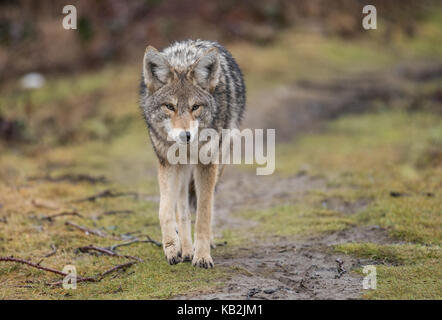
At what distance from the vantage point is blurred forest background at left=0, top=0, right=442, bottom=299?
5613 mm

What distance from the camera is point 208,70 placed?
19.1 feet

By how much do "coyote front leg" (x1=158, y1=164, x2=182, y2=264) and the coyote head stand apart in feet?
1.67

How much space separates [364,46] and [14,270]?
20.8m

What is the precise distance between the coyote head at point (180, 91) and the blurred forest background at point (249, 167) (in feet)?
5.04

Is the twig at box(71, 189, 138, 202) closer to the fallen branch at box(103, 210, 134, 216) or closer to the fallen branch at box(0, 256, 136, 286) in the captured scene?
the fallen branch at box(103, 210, 134, 216)

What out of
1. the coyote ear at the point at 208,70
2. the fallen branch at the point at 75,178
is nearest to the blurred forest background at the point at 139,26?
the fallen branch at the point at 75,178

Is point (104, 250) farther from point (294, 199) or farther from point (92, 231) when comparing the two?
point (294, 199)

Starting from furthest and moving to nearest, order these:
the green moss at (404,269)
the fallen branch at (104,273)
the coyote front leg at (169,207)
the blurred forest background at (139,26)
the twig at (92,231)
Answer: the blurred forest background at (139,26), the twig at (92,231), the coyote front leg at (169,207), the fallen branch at (104,273), the green moss at (404,269)

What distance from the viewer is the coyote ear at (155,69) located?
5.74 meters

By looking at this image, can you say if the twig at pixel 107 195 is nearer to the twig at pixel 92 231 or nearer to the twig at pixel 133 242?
the twig at pixel 92 231

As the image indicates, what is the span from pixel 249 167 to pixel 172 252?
20.5 feet

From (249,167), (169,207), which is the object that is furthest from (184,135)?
(249,167)

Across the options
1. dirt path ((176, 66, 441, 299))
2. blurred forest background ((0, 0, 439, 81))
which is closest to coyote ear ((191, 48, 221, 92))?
dirt path ((176, 66, 441, 299))

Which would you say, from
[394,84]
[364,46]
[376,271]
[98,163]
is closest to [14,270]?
[376,271]
